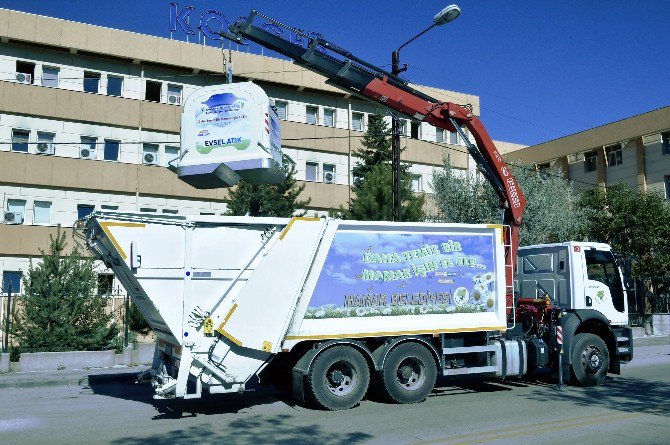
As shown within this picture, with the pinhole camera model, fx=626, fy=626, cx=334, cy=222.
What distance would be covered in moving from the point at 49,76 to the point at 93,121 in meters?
2.45

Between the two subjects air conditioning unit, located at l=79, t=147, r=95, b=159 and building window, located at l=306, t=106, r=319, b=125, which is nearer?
air conditioning unit, located at l=79, t=147, r=95, b=159

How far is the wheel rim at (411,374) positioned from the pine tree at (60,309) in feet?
28.9

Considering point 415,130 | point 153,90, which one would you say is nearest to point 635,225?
point 415,130

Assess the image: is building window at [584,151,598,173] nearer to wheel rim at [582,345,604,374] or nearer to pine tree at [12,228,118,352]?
wheel rim at [582,345,604,374]

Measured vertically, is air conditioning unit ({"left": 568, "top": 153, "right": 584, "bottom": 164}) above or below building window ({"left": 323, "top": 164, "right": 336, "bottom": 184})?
above

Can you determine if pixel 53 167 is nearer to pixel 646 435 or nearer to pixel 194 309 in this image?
pixel 194 309

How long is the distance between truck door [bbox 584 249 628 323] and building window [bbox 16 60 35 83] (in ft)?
71.9

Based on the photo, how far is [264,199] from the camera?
2238 centimetres

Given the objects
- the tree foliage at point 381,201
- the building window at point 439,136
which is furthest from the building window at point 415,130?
the tree foliage at point 381,201

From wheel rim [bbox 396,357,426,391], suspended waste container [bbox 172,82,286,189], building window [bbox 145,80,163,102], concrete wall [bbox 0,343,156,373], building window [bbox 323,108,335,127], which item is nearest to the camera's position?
suspended waste container [bbox 172,82,286,189]

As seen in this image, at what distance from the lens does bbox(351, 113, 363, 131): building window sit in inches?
1246

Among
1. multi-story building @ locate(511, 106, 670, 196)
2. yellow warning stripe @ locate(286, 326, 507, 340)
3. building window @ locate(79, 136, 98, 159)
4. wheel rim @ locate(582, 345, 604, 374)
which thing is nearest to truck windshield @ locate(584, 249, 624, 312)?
wheel rim @ locate(582, 345, 604, 374)

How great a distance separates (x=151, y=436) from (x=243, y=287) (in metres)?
2.42

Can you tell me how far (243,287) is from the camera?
9359mm
